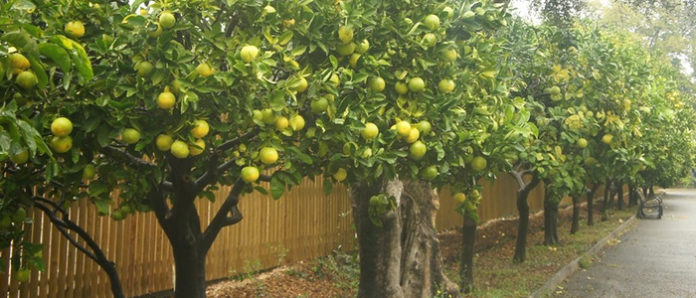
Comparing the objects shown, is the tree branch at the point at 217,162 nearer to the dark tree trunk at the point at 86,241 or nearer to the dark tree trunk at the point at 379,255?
the dark tree trunk at the point at 86,241

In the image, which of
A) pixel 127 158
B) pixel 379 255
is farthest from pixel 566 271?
pixel 127 158

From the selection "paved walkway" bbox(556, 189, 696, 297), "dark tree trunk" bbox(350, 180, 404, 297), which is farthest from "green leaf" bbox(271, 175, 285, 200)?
"paved walkway" bbox(556, 189, 696, 297)

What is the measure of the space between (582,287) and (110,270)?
7.55 m

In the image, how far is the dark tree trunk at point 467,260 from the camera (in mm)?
8742

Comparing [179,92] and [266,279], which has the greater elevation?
[179,92]

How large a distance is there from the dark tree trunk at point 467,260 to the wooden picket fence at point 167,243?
993 mm

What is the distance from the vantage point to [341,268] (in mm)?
10078

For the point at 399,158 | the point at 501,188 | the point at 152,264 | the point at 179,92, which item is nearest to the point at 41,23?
the point at 179,92

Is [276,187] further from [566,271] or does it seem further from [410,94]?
[566,271]

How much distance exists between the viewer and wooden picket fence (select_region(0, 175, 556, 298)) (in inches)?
246

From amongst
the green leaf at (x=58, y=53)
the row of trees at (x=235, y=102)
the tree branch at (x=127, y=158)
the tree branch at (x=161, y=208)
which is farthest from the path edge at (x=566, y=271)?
the green leaf at (x=58, y=53)

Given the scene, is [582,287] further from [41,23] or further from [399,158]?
[41,23]

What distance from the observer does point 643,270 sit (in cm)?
1161

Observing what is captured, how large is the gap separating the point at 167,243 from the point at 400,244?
2.84 meters
